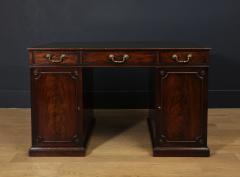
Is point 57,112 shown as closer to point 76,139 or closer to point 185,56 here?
point 76,139

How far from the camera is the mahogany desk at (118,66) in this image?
7.91 ft

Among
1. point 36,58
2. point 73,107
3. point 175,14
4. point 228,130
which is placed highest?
point 175,14

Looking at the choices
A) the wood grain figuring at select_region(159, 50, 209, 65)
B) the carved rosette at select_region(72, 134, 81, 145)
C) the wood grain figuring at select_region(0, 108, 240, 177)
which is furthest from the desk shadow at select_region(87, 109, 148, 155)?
the wood grain figuring at select_region(159, 50, 209, 65)

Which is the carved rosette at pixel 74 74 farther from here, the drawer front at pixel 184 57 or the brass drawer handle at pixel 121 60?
the drawer front at pixel 184 57

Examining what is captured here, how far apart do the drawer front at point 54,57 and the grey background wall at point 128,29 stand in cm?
129

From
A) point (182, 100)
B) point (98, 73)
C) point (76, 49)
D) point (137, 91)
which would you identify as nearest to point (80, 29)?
point (98, 73)

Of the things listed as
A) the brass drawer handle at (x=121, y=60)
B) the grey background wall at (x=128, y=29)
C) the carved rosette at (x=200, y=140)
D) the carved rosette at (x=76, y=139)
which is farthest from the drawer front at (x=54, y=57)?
the grey background wall at (x=128, y=29)

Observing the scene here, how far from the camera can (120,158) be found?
242 cm

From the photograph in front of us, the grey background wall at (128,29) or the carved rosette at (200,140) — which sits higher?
the grey background wall at (128,29)

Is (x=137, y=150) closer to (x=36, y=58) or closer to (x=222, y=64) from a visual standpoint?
(x=36, y=58)

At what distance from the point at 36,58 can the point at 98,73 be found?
1358mm

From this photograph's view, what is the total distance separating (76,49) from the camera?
2408 millimetres

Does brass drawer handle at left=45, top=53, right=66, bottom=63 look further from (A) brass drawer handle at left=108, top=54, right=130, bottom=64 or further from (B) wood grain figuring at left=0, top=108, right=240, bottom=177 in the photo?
(B) wood grain figuring at left=0, top=108, right=240, bottom=177

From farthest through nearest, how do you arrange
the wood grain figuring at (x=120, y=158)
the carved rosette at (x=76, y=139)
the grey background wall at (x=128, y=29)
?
the grey background wall at (x=128, y=29) → the carved rosette at (x=76, y=139) → the wood grain figuring at (x=120, y=158)
